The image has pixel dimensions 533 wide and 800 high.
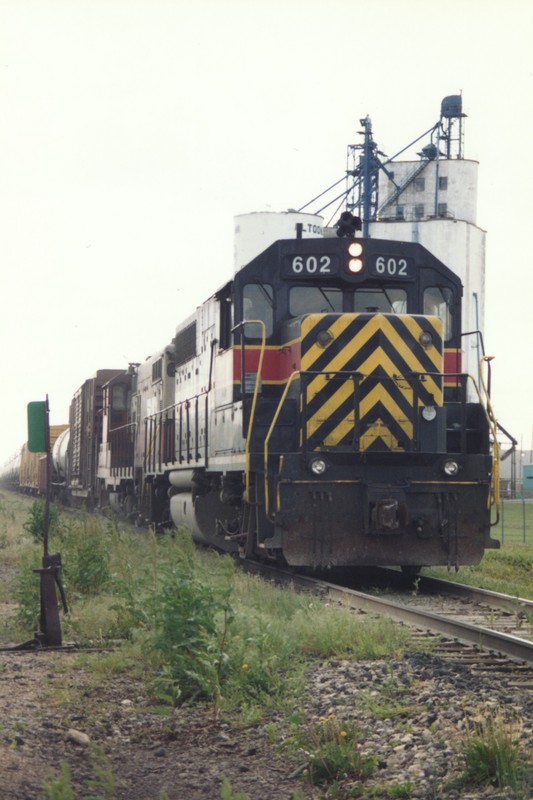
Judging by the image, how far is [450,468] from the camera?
10.9m

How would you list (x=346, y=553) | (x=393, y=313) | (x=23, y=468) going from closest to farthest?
(x=346, y=553) → (x=393, y=313) → (x=23, y=468)

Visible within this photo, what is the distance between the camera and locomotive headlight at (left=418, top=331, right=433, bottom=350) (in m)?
11.5

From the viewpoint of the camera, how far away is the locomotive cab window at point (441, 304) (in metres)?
12.2

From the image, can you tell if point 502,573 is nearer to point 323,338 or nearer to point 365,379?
point 365,379

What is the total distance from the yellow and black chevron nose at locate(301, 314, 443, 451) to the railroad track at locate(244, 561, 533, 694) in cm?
159

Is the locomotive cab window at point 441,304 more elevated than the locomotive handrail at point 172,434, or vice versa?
the locomotive cab window at point 441,304

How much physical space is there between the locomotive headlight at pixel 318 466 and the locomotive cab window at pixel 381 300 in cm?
212

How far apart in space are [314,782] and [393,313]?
25.5 feet

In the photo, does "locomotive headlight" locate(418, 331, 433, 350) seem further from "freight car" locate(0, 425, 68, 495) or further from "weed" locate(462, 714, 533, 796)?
"freight car" locate(0, 425, 68, 495)

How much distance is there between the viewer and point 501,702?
18.5ft

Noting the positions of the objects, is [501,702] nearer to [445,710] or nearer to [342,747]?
[445,710]

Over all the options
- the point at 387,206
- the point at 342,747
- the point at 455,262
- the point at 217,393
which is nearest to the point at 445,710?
the point at 342,747

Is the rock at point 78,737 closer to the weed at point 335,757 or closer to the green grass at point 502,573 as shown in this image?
the weed at point 335,757

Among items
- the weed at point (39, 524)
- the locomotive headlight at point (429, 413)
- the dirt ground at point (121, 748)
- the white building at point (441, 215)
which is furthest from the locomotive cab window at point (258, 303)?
the white building at point (441, 215)
